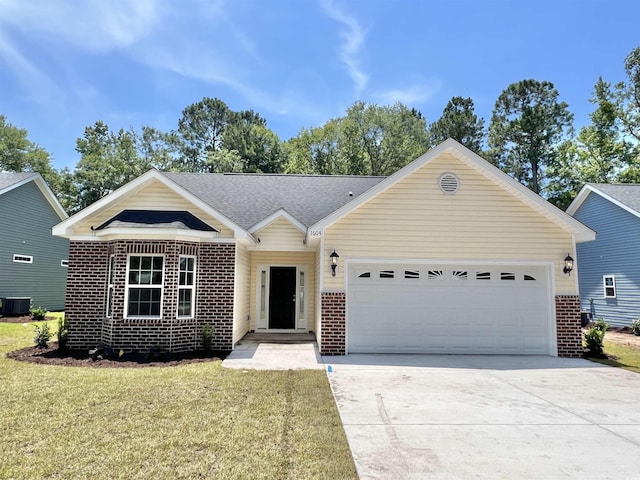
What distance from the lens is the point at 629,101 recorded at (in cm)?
2767

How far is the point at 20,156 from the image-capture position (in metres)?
34.5

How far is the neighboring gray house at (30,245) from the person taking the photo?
16312 mm

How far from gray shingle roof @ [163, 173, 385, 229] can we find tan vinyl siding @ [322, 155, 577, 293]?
290 centimetres

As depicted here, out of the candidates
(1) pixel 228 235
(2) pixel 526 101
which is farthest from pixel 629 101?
(1) pixel 228 235

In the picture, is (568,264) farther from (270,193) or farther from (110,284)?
(110,284)

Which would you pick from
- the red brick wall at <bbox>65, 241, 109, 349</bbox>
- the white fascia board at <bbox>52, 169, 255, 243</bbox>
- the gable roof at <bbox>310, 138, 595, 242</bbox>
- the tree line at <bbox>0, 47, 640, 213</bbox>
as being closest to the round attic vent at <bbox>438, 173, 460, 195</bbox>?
the gable roof at <bbox>310, 138, 595, 242</bbox>

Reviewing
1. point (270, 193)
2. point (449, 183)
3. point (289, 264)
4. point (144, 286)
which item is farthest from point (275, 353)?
point (270, 193)

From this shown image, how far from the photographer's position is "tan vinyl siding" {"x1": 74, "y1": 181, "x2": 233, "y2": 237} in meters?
10.0

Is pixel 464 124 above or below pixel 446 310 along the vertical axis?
above

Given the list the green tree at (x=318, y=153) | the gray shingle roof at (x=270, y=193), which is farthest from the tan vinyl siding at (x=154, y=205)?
the green tree at (x=318, y=153)

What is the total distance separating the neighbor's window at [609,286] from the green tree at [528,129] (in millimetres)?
17014

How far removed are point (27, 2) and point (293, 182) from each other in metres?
9.29

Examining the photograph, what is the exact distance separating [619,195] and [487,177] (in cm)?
1040

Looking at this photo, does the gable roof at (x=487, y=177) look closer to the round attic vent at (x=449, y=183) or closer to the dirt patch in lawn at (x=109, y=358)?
the round attic vent at (x=449, y=183)
